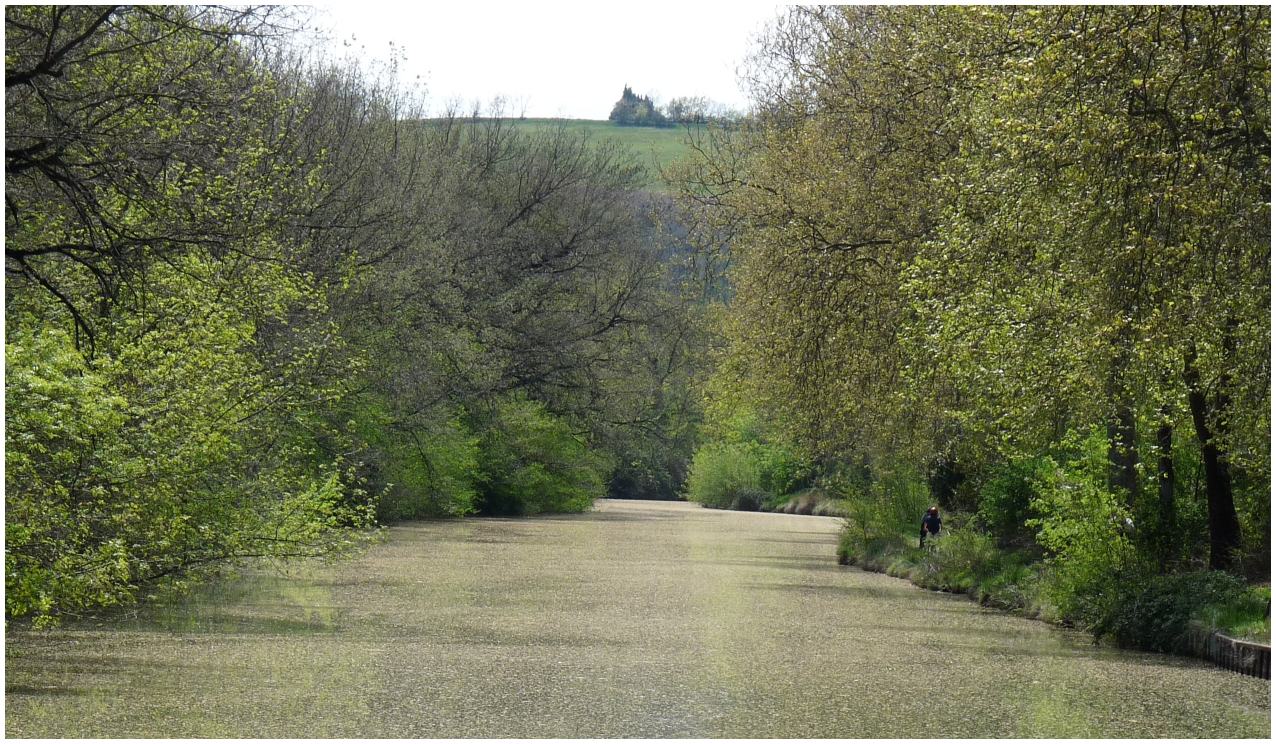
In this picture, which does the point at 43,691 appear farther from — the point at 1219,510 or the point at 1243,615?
the point at 1219,510

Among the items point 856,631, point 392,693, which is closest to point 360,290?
point 856,631

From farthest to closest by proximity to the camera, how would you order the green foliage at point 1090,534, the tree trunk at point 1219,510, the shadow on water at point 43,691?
1. the green foliage at point 1090,534
2. the tree trunk at point 1219,510
3. the shadow on water at point 43,691

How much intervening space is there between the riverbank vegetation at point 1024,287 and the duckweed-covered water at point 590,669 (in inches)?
57.3

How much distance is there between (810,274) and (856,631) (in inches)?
240

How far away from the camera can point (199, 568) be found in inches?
573

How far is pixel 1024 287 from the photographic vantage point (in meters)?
15.5

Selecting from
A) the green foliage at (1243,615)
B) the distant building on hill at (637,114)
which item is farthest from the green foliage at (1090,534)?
the distant building on hill at (637,114)

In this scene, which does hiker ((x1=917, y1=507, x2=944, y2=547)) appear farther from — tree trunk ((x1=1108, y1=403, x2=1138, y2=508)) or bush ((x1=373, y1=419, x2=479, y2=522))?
bush ((x1=373, y1=419, x2=479, y2=522))

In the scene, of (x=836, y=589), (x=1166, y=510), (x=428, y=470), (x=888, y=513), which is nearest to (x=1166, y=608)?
(x=1166, y=510)

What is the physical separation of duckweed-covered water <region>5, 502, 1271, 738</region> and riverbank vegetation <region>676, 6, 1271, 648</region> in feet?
4.77

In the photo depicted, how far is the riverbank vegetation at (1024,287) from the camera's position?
1152 centimetres

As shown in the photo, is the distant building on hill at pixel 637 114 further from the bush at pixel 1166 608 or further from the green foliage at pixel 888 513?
the bush at pixel 1166 608

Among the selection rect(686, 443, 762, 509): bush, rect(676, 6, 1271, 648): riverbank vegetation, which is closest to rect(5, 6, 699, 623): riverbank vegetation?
rect(686, 443, 762, 509): bush

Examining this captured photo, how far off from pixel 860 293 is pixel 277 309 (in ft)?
25.0
